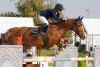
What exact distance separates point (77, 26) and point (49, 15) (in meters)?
0.80

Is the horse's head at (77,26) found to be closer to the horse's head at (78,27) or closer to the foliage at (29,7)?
the horse's head at (78,27)

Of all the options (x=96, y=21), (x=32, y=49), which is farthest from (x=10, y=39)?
(x=96, y=21)

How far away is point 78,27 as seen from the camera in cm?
1049

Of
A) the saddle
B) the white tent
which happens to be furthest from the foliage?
the saddle

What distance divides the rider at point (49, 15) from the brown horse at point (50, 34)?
0.63 ft

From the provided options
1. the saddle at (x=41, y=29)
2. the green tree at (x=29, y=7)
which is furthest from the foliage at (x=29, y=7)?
the saddle at (x=41, y=29)

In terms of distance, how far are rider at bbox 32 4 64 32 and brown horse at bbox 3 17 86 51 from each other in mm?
191

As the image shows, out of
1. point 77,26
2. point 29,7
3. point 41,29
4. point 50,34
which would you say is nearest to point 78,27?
point 77,26

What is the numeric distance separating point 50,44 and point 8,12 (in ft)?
160

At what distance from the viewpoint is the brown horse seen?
1046cm

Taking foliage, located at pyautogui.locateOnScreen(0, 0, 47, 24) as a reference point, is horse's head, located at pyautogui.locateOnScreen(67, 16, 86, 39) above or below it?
below

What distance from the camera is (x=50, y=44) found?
34.5ft

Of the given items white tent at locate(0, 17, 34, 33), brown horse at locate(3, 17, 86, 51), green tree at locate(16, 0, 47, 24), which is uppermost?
green tree at locate(16, 0, 47, 24)

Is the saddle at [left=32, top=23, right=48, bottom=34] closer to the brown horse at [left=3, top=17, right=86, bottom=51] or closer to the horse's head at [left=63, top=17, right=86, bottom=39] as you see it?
the brown horse at [left=3, top=17, right=86, bottom=51]
